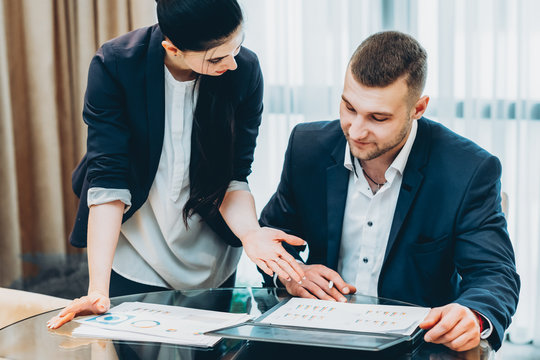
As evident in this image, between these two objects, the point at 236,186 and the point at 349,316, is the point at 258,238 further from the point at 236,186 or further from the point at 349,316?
the point at 349,316

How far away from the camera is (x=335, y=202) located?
1851 mm

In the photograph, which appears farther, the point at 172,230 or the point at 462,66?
the point at 462,66

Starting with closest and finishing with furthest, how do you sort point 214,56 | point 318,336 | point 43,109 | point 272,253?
1. point 318,336
2. point 214,56
3. point 272,253
4. point 43,109

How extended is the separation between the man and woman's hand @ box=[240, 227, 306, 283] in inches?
4.4

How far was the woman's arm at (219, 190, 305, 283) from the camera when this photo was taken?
1.56 m

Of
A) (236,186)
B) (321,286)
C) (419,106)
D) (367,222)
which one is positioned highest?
(419,106)

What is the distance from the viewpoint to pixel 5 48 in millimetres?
3400

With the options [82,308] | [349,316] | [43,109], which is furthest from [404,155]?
[43,109]

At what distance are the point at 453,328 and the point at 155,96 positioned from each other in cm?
92

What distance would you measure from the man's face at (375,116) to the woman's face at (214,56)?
1.09ft

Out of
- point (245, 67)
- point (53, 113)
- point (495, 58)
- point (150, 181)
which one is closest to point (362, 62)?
point (245, 67)

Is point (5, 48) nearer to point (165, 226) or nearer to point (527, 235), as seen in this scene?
point (165, 226)

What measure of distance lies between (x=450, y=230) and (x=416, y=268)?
0.14 metres

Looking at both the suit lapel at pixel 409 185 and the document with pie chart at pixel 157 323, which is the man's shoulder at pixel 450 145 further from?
the document with pie chart at pixel 157 323
